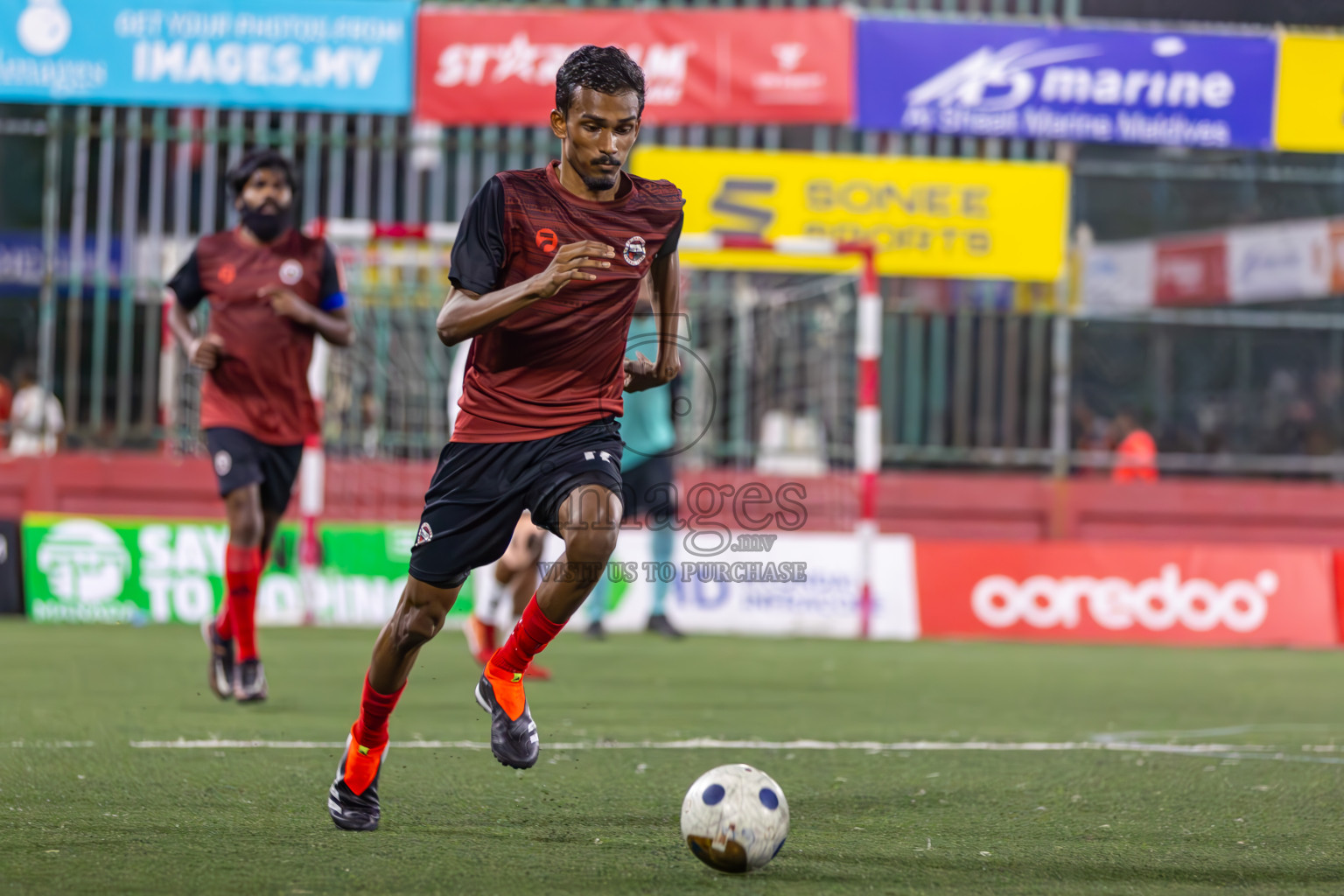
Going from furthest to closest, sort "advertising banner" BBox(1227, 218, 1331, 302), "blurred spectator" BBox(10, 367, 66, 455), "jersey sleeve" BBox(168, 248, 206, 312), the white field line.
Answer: "advertising banner" BBox(1227, 218, 1331, 302) < "blurred spectator" BBox(10, 367, 66, 455) < "jersey sleeve" BBox(168, 248, 206, 312) < the white field line

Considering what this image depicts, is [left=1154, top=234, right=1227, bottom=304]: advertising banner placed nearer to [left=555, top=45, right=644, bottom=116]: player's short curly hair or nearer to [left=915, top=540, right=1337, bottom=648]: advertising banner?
[left=915, top=540, right=1337, bottom=648]: advertising banner

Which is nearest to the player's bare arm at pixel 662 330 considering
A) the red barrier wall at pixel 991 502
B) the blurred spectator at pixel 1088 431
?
the red barrier wall at pixel 991 502

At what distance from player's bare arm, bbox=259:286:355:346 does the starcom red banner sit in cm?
681

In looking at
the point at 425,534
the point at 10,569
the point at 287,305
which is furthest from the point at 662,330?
the point at 10,569

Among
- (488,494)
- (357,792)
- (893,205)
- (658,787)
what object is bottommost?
(658,787)

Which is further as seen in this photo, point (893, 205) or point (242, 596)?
point (893, 205)

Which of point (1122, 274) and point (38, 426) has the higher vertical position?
point (1122, 274)

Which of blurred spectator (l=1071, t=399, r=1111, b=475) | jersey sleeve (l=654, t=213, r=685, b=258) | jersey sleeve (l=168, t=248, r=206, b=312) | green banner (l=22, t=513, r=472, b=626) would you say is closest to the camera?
jersey sleeve (l=654, t=213, r=685, b=258)

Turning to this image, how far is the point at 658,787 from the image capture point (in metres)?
5.22

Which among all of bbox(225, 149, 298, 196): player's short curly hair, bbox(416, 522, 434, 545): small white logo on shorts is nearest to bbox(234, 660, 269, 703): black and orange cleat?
bbox(225, 149, 298, 196): player's short curly hair

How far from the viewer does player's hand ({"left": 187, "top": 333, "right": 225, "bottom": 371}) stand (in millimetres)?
7305

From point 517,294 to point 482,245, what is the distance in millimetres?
275

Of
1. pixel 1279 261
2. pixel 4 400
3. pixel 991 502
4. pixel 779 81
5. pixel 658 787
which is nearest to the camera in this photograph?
pixel 658 787

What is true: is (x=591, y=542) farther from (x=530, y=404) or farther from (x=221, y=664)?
(x=221, y=664)
